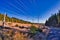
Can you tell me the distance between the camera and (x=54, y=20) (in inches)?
130

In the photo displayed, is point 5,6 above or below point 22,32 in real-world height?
above

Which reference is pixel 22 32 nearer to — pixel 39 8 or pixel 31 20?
pixel 31 20

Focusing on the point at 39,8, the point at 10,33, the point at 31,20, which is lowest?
the point at 10,33

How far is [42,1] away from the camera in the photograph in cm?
341

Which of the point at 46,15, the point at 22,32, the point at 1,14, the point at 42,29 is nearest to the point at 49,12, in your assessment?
the point at 46,15

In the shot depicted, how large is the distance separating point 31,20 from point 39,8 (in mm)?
258

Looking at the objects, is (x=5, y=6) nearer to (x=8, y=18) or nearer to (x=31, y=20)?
(x=8, y=18)

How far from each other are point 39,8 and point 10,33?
680mm

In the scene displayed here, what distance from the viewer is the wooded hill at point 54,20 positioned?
329 cm

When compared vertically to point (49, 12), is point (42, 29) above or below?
below

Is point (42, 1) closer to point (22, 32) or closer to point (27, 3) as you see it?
point (27, 3)

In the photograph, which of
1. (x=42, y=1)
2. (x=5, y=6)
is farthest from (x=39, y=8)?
(x=5, y=6)

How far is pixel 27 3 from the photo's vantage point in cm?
344

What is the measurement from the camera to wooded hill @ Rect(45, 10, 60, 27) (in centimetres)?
329
